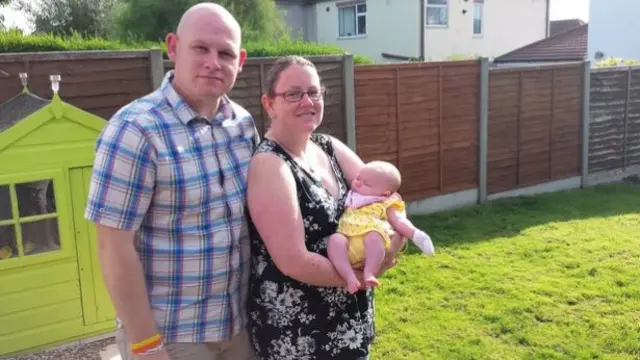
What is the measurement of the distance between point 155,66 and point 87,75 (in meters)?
0.49

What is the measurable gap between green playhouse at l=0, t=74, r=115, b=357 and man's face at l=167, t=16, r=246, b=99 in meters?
1.90

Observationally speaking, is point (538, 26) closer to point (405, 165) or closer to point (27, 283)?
point (405, 165)

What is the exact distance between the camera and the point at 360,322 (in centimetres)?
196

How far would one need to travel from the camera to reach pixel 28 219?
133 inches

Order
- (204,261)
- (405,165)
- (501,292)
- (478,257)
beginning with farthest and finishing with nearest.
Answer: (405,165)
(478,257)
(501,292)
(204,261)

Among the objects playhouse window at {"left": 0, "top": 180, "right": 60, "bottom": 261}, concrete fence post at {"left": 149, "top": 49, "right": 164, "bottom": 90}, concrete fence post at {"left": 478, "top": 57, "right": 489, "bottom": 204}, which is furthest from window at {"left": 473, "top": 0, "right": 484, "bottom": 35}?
playhouse window at {"left": 0, "top": 180, "right": 60, "bottom": 261}

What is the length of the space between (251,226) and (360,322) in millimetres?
505

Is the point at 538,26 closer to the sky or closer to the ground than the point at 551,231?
closer to the sky

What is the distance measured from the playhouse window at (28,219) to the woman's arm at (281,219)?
215cm

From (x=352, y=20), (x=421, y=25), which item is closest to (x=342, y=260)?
(x=421, y=25)

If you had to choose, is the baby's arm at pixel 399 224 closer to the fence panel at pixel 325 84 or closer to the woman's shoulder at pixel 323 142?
the woman's shoulder at pixel 323 142

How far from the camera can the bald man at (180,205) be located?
5.06 feet

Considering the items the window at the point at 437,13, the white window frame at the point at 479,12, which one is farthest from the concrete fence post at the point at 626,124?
the white window frame at the point at 479,12

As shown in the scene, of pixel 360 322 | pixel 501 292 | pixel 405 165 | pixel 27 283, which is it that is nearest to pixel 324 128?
pixel 405 165
